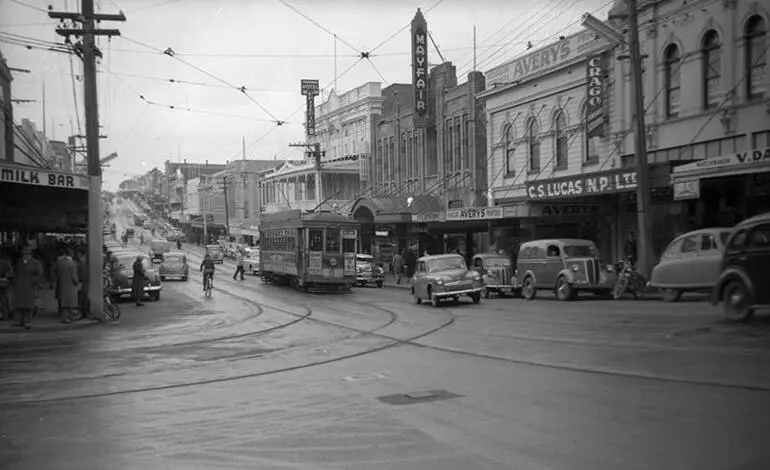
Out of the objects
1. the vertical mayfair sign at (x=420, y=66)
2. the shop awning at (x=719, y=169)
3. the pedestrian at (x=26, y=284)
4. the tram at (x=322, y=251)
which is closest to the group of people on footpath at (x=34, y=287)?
the pedestrian at (x=26, y=284)

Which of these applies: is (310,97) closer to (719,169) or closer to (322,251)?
(322,251)

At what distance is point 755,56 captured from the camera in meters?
19.6

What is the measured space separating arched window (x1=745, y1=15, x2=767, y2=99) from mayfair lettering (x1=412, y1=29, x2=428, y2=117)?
76.2ft

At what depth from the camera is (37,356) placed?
45.4ft

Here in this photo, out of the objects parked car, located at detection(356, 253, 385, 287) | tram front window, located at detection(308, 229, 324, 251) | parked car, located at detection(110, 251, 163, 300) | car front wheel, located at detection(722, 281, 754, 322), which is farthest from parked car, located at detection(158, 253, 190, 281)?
car front wheel, located at detection(722, 281, 754, 322)

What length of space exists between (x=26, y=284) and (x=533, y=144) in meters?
24.7

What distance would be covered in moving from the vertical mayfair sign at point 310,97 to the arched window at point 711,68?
4235 centimetres

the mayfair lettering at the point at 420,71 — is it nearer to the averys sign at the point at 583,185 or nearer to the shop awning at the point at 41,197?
the averys sign at the point at 583,185

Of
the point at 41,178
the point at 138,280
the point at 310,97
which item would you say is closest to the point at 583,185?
the point at 138,280

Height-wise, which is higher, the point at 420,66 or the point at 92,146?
the point at 420,66

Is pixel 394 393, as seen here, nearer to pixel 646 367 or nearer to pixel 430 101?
pixel 646 367

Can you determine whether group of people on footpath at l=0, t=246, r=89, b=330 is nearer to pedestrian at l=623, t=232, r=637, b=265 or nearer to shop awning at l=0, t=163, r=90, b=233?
shop awning at l=0, t=163, r=90, b=233

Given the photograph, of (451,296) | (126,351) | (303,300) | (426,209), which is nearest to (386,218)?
(426,209)

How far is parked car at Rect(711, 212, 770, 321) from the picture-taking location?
12.8 metres
